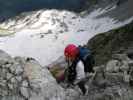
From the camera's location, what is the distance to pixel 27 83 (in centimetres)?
1898

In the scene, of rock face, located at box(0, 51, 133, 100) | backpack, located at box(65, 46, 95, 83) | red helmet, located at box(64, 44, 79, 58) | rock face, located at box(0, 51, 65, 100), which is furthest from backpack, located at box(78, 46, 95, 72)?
rock face, located at box(0, 51, 65, 100)

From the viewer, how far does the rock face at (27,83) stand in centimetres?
1878

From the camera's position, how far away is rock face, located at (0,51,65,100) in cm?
1878

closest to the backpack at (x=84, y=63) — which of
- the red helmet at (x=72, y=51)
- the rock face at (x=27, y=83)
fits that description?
the red helmet at (x=72, y=51)

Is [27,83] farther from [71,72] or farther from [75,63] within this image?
[75,63]

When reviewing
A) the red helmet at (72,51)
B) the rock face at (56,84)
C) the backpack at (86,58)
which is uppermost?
the red helmet at (72,51)

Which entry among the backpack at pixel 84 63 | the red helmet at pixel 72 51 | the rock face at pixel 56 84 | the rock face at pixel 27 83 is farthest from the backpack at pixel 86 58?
the rock face at pixel 27 83

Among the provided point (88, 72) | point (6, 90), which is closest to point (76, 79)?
point (88, 72)

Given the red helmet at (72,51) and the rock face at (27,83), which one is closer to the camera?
the red helmet at (72,51)

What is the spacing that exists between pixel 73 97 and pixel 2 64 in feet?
11.4

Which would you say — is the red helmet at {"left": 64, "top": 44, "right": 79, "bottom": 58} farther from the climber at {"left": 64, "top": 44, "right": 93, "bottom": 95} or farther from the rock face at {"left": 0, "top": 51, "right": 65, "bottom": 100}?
the rock face at {"left": 0, "top": 51, "right": 65, "bottom": 100}

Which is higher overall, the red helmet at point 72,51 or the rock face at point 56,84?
the red helmet at point 72,51

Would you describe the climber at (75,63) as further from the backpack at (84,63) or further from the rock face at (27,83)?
the rock face at (27,83)

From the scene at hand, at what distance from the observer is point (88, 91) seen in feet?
61.1
